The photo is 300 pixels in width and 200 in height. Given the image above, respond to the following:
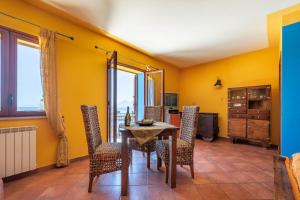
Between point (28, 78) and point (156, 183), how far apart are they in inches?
96.7

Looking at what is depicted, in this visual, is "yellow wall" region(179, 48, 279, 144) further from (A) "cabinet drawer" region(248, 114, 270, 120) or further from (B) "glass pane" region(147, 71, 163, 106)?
(B) "glass pane" region(147, 71, 163, 106)

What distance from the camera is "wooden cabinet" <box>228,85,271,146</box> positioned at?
4113 millimetres

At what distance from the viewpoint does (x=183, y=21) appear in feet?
9.95

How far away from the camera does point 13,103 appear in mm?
2357

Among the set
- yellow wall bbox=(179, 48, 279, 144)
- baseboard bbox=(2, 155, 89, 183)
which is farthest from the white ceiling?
baseboard bbox=(2, 155, 89, 183)

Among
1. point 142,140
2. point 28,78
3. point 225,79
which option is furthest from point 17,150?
point 225,79

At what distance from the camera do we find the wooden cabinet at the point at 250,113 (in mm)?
4113

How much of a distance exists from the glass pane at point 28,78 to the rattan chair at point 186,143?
80.5 inches

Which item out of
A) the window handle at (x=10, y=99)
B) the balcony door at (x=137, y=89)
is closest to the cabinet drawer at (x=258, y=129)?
the balcony door at (x=137, y=89)

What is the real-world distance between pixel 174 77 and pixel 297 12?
3970 mm

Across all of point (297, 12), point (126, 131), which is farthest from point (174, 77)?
point (126, 131)

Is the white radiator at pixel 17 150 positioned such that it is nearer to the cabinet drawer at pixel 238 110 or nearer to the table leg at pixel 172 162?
the table leg at pixel 172 162

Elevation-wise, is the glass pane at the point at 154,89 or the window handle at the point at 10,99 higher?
the glass pane at the point at 154,89

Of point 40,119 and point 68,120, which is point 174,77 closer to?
point 68,120
